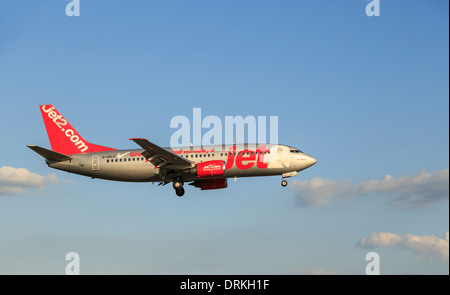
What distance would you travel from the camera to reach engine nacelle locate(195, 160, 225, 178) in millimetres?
71625

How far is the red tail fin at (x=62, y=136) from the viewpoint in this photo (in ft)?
253

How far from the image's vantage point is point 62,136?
7825cm

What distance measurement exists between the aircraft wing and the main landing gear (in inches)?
99.8

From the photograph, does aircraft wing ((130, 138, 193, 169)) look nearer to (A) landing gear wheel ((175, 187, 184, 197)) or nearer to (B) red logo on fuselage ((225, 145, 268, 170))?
(A) landing gear wheel ((175, 187, 184, 197))

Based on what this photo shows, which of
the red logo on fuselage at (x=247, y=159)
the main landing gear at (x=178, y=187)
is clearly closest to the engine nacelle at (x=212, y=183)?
the main landing gear at (x=178, y=187)

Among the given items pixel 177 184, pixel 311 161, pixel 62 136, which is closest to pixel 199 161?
pixel 177 184

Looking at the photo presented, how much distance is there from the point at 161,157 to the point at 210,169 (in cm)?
552
